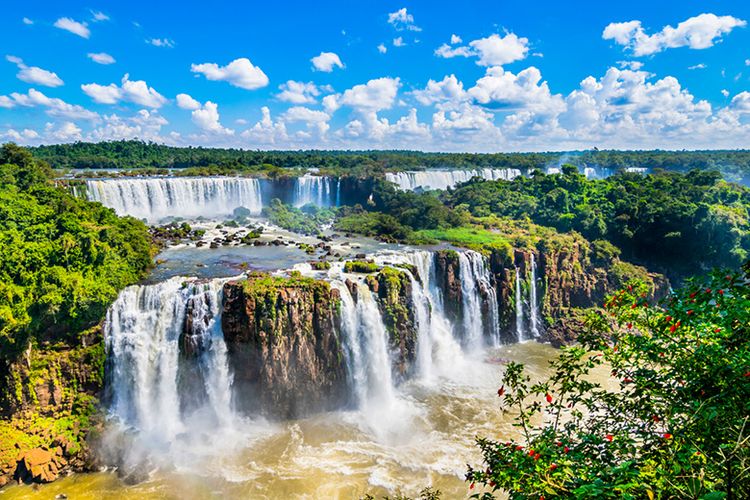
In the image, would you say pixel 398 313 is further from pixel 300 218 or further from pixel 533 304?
pixel 300 218

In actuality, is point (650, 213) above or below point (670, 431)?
above

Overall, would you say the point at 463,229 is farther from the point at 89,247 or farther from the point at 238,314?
the point at 89,247

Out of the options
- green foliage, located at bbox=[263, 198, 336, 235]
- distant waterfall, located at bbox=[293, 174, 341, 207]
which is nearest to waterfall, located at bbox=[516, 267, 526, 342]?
green foliage, located at bbox=[263, 198, 336, 235]

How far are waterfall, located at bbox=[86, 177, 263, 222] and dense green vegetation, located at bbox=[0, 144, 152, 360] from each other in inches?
549

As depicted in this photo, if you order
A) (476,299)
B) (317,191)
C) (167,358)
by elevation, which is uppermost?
(317,191)

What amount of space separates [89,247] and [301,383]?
10655 mm

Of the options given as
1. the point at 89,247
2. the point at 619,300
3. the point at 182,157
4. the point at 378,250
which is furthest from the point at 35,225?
the point at 182,157


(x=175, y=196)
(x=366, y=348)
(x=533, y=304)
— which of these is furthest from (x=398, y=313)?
(x=175, y=196)

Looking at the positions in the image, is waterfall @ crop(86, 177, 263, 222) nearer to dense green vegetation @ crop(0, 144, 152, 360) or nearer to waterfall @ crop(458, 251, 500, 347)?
dense green vegetation @ crop(0, 144, 152, 360)

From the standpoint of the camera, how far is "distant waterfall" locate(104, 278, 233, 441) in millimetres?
16922

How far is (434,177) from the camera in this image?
5759cm

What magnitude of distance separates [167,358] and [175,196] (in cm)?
2555

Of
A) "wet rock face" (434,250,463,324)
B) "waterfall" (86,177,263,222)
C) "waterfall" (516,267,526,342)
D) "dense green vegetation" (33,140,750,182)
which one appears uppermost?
"dense green vegetation" (33,140,750,182)

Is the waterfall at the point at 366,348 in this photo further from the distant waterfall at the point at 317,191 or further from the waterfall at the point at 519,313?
the distant waterfall at the point at 317,191
